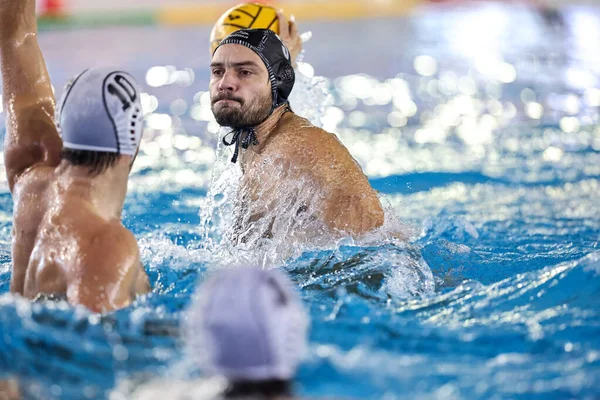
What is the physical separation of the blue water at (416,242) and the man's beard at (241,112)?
21.4 inches

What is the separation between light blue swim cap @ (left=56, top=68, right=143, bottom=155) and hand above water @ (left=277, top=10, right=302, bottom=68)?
7.36ft

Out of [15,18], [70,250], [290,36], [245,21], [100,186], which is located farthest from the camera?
[290,36]

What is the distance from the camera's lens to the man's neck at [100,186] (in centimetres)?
245

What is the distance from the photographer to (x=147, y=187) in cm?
574

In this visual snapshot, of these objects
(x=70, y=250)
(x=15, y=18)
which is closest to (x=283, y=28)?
(x=15, y=18)

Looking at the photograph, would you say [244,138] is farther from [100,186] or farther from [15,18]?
[100,186]

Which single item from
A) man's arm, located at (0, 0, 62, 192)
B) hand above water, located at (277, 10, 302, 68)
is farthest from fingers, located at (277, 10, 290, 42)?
man's arm, located at (0, 0, 62, 192)

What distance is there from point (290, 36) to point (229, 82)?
97 centimetres

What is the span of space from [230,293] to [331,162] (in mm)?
2049

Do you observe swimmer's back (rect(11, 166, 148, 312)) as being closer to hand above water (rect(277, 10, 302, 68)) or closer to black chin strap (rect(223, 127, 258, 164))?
black chin strap (rect(223, 127, 258, 164))

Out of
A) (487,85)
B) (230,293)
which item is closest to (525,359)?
(230,293)

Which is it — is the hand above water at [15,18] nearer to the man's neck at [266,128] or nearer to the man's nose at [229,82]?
the man's nose at [229,82]

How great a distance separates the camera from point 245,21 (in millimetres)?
4520

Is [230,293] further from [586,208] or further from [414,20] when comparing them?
[414,20]
